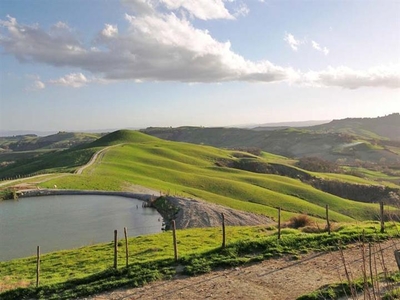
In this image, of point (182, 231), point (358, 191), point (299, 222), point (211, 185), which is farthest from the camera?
point (358, 191)

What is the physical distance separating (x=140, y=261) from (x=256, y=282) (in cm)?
769

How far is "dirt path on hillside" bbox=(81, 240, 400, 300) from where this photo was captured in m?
17.4

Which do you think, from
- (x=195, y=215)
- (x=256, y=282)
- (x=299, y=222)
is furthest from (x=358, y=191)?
(x=256, y=282)

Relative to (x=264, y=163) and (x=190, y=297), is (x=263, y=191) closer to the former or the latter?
(x=264, y=163)

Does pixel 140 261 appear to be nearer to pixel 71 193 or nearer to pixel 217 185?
pixel 71 193

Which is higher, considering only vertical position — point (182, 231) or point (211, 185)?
point (182, 231)

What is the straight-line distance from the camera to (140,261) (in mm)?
22984

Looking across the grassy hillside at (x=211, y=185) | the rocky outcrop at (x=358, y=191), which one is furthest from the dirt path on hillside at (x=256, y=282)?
the rocky outcrop at (x=358, y=191)

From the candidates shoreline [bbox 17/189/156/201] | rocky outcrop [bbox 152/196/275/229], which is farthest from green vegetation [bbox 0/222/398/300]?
shoreline [bbox 17/189/156/201]

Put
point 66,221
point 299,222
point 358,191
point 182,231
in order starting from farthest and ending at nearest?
1. point 358,191
2. point 66,221
3. point 182,231
4. point 299,222

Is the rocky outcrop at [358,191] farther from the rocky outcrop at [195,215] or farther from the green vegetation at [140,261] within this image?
the green vegetation at [140,261]

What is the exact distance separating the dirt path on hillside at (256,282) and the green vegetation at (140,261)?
31.8 inches

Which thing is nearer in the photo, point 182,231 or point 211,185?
point 182,231

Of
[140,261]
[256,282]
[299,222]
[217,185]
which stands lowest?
[217,185]
